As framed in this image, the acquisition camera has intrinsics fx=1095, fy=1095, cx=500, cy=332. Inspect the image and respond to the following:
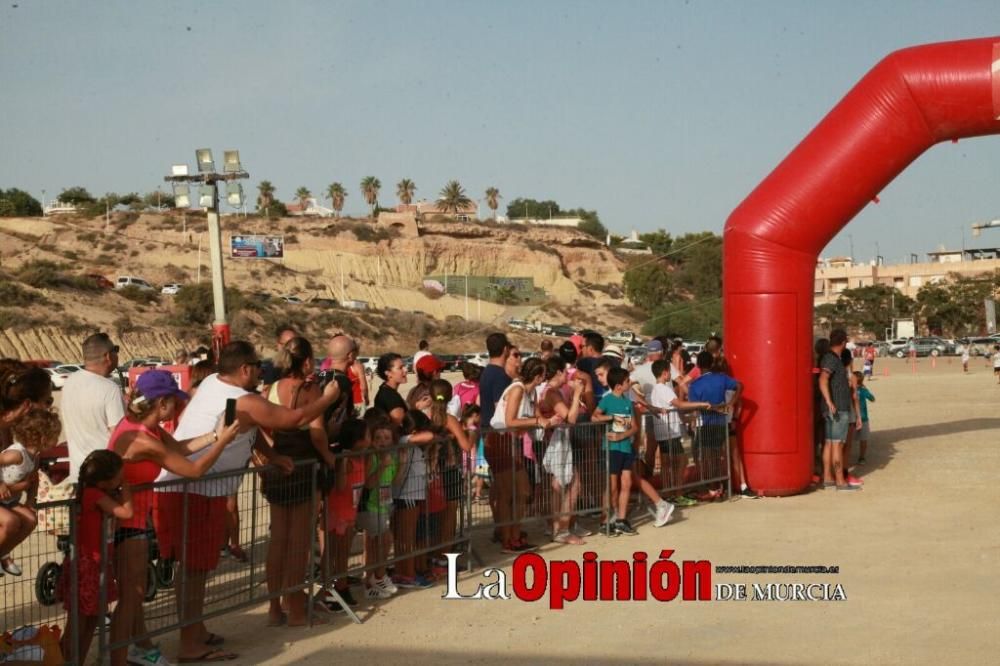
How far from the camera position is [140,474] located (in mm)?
5957

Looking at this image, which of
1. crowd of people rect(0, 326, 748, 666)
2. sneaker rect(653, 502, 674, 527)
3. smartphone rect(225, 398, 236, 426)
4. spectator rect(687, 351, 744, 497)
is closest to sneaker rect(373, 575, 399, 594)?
crowd of people rect(0, 326, 748, 666)

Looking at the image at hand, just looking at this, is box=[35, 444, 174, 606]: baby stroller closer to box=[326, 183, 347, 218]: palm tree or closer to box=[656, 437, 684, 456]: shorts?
box=[656, 437, 684, 456]: shorts

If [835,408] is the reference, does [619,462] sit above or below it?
below

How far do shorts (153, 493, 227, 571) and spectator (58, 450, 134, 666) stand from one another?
1.61 ft

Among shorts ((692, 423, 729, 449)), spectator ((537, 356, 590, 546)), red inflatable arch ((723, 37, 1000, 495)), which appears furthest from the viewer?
shorts ((692, 423, 729, 449))

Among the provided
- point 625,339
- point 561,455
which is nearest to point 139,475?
point 561,455

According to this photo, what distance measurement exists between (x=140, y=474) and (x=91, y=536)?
2.06 feet

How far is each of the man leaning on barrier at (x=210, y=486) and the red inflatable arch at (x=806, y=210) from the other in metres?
6.19

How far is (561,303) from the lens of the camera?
94.1 meters

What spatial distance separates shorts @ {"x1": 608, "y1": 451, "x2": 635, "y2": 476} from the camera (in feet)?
31.5

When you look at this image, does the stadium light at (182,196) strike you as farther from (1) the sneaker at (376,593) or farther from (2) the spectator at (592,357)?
(1) the sneaker at (376,593)

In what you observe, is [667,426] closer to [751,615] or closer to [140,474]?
[751,615]

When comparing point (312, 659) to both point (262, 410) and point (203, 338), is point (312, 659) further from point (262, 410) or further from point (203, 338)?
point (203, 338)

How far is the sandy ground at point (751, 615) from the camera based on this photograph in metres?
6.04
